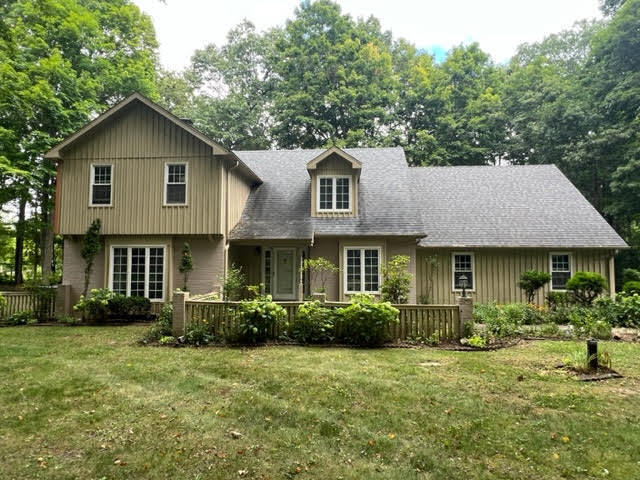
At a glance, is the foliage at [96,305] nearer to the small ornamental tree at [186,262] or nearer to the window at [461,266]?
the small ornamental tree at [186,262]

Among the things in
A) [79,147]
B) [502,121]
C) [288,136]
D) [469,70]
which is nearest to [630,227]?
[502,121]

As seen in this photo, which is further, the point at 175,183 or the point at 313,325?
the point at 175,183

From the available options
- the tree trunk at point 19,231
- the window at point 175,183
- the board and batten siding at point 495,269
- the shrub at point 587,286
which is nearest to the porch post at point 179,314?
the window at point 175,183

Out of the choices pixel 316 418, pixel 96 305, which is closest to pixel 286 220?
pixel 96 305

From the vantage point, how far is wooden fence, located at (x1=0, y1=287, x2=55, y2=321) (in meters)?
11.6

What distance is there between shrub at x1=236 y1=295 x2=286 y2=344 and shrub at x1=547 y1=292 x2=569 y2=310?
9.28 m

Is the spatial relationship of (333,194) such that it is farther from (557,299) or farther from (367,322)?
(557,299)

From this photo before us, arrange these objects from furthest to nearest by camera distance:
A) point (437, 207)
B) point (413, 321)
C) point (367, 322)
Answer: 1. point (437, 207)
2. point (413, 321)
3. point (367, 322)

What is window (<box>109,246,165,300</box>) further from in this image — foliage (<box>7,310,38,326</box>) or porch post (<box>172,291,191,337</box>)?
porch post (<box>172,291,191,337</box>)

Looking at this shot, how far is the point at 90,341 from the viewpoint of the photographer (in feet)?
29.4

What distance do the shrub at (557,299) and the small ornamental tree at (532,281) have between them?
517 millimetres

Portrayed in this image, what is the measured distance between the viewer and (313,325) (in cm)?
852

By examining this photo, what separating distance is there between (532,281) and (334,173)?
7.85 meters

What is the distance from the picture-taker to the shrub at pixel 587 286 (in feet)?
38.3
